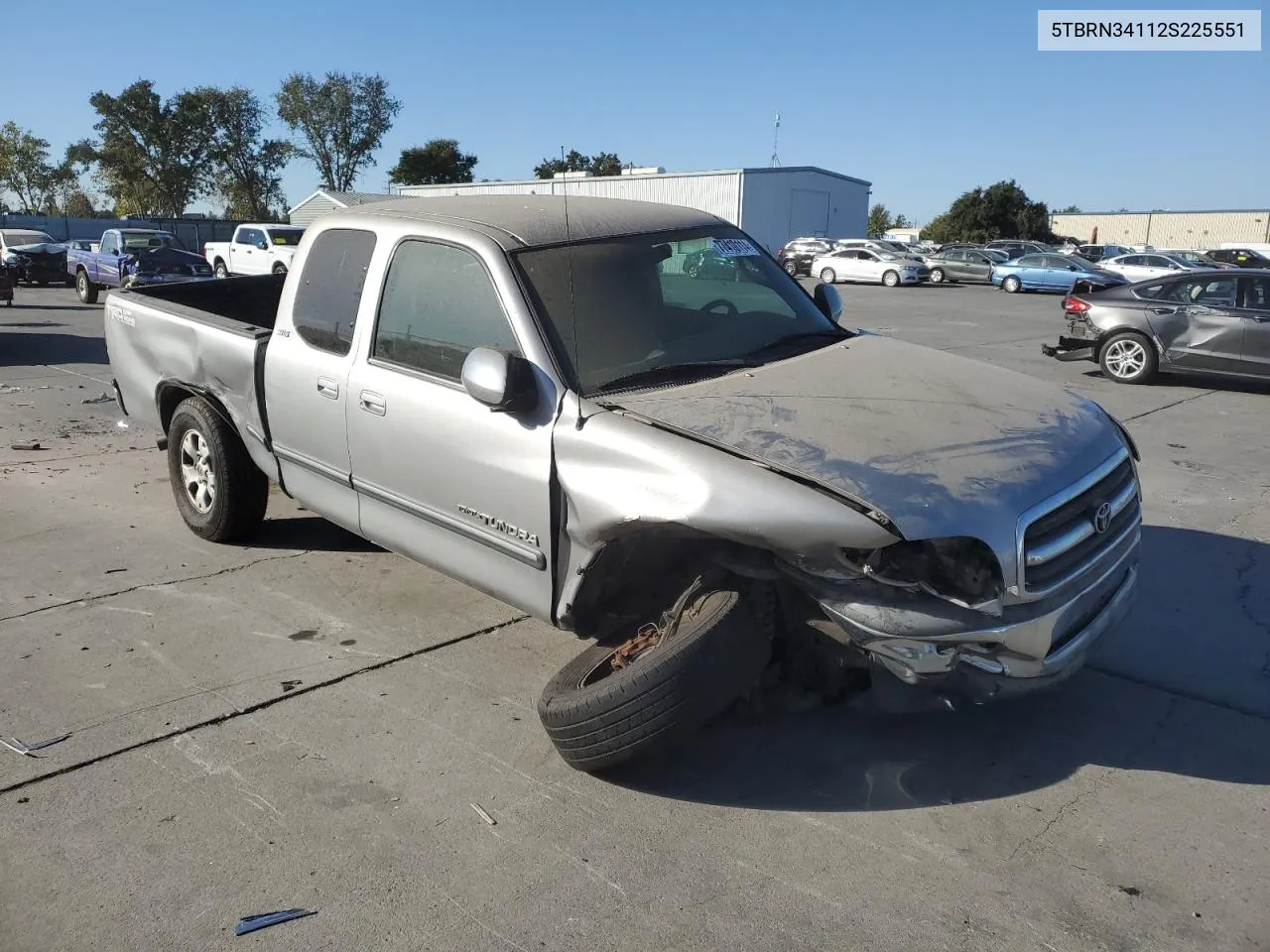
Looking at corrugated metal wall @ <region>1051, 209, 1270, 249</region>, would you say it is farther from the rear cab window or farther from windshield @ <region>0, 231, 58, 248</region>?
the rear cab window

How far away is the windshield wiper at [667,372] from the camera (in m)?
3.78

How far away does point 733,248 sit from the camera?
4.91 meters

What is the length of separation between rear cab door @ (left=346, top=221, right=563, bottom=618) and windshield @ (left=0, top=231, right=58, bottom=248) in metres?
29.3

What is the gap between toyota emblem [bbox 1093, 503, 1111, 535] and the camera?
349 centimetres

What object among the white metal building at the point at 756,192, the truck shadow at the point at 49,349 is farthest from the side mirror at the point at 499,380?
the white metal building at the point at 756,192

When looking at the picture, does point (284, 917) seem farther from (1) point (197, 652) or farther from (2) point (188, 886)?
(1) point (197, 652)

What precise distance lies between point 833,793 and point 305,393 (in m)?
2.95

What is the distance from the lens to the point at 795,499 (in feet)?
9.99

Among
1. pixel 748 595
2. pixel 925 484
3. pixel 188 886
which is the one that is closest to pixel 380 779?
pixel 188 886

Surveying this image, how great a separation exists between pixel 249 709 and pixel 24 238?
30595 millimetres

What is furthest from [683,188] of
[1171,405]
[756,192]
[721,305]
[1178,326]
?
[721,305]

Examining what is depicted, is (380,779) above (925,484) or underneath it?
underneath

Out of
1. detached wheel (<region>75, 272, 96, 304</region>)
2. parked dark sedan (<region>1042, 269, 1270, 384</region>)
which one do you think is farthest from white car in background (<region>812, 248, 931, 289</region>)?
parked dark sedan (<region>1042, 269, 1270, 384</region>)

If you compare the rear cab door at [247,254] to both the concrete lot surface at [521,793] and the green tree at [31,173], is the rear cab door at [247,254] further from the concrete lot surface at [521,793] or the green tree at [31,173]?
the green tree at [31,173]
